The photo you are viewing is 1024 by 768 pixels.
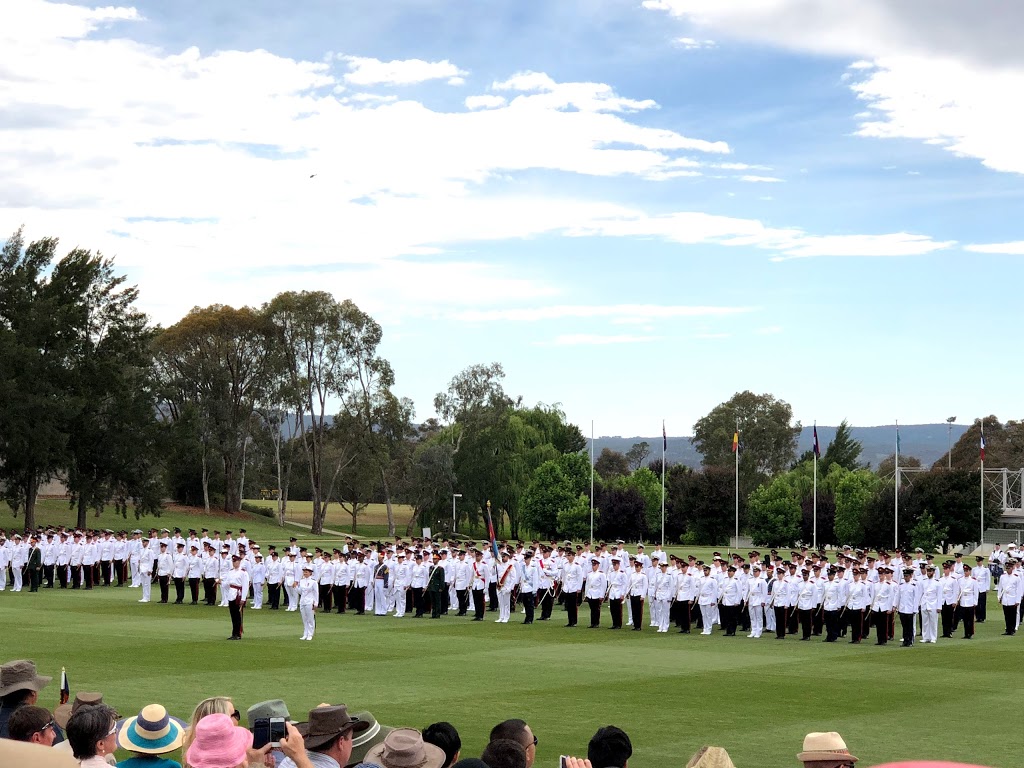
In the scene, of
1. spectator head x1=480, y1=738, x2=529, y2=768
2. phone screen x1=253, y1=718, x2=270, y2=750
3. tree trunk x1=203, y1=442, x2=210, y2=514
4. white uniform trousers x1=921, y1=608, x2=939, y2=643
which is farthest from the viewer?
tree trunk x1=203, y1=442, x2=210, y2=514

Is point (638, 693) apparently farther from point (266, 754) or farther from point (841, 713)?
point (266, 754)

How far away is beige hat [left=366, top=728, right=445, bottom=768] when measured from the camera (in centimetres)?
628

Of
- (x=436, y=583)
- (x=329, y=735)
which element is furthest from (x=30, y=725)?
(x=436, y=583)

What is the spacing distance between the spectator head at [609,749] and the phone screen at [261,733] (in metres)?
1.69

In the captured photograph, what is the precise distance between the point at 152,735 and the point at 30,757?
403 cm

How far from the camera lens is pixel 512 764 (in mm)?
6176

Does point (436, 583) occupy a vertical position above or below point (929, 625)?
above

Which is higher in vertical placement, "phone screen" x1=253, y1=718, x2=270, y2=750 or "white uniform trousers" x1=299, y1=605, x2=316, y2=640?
"phone screen" x1=253, y1=718, x2=270, y2=750

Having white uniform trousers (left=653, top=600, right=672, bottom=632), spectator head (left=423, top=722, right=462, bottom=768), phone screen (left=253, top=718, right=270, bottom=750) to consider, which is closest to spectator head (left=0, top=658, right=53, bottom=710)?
phone screen (left=253, top=718, right=270, bottom=750)

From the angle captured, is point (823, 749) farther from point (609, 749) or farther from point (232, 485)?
point (232, 485)

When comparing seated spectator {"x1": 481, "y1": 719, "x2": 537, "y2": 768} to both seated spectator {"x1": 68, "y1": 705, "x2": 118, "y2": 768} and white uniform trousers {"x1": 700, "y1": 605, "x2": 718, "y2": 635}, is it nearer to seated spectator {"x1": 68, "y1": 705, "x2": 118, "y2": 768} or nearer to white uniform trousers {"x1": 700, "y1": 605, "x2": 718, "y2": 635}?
seated spectator {"x1": 68, "y1": 705, "x2": 118, "y2": 768}

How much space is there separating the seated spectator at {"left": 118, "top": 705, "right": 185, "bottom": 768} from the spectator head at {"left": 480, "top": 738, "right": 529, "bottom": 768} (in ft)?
5.10

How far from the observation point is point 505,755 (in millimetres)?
6195

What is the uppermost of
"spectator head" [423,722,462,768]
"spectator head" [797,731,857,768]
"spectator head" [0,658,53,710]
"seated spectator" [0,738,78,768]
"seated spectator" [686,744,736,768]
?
"seated spectator" [0,738,78,768]
